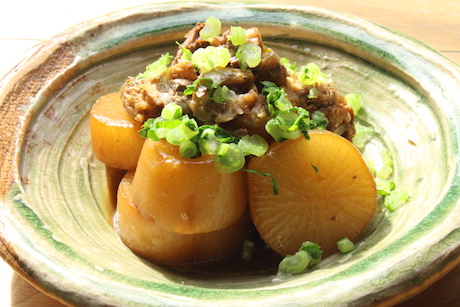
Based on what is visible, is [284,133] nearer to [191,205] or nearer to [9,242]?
[191,205]

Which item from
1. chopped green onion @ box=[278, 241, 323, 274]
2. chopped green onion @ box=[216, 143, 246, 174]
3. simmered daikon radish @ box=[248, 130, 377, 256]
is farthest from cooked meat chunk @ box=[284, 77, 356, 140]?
chopped green onion @ box=[278, 241, 323, 274]

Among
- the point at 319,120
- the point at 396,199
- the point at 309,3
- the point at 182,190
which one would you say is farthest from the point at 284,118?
the point at 309,3

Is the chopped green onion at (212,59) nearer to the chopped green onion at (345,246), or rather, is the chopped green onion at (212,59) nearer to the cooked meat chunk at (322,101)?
the cooked meat chunk at (322,101)

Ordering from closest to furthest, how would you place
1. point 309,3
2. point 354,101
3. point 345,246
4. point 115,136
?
point 345,246, point 115,136, point 354,101, point 309,3

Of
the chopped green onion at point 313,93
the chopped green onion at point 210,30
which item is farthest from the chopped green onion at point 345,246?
the chopped green onion at point 210,30

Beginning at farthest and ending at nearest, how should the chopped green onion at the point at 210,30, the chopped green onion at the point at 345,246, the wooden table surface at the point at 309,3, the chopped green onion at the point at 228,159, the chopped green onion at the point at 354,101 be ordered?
the wooden table surface at the point at 309,3 → the chopped green onion at the point at 354,101 → the chopped green onion at the point at 210,30 → the chopped green onion at the point at 345,246 → the chopped green onion at the point at 228,159

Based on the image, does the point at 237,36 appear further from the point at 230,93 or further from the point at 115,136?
the point at 115,136
